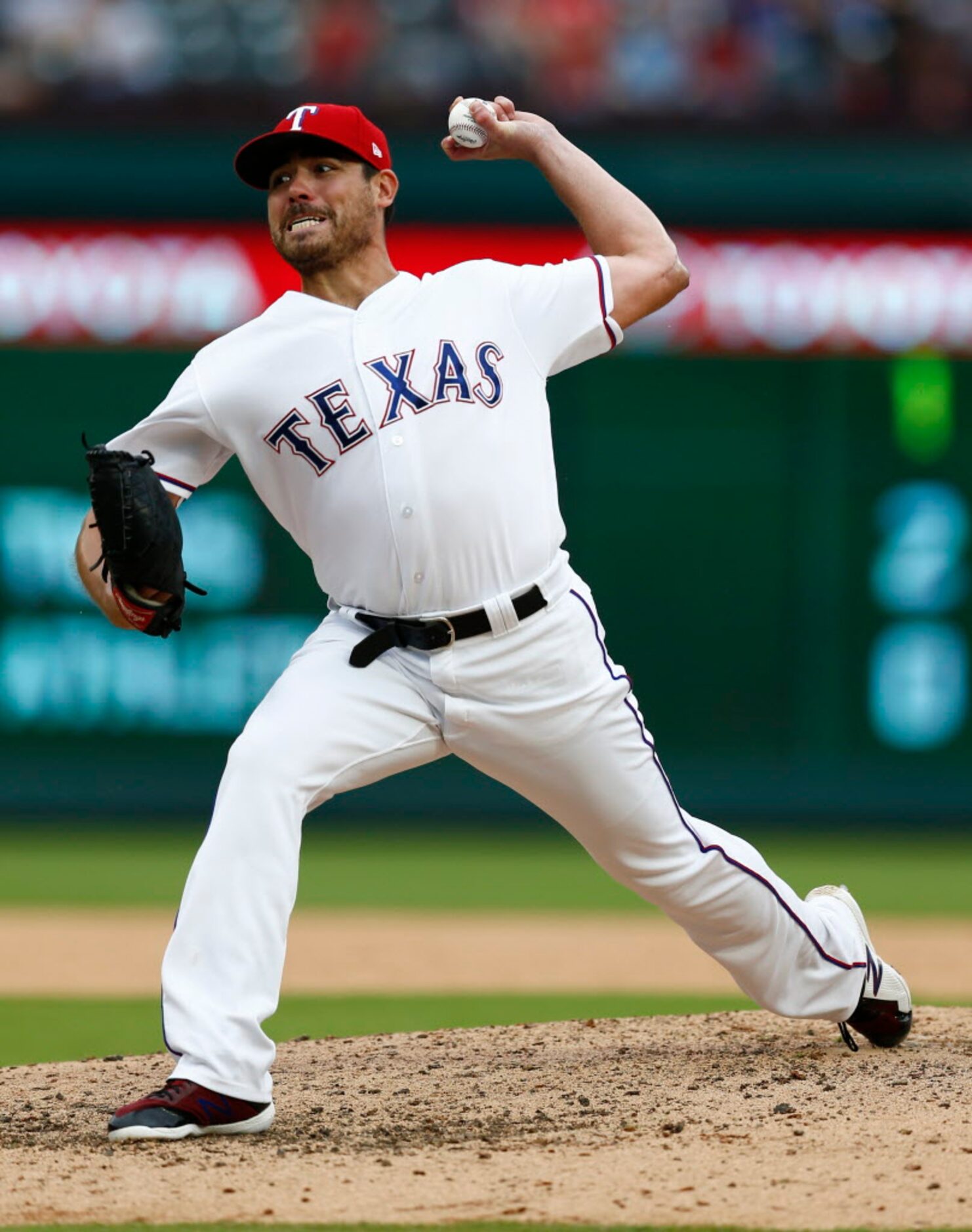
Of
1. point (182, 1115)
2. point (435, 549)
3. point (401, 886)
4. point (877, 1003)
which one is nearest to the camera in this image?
point (182, 1115)

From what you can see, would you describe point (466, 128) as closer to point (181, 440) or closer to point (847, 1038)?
point (181, 440)

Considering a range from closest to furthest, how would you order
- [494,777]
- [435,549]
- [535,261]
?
[435,549]
[494,777]
[535,261]

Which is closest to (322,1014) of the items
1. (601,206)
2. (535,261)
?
(601,206)

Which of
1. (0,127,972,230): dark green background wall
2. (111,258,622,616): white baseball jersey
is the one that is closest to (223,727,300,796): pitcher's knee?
(111,258,622,616): white baseball jersey

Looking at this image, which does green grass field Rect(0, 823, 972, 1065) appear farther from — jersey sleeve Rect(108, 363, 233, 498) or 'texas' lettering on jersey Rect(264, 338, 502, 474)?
'texas' lettering on jersey Rect(264, 338, 502, 474)

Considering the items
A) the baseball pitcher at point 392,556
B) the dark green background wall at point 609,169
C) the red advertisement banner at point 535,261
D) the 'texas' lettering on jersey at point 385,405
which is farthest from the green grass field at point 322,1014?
the dark green background wall at point 609,169

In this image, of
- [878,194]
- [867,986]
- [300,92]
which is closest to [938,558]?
[878,194]

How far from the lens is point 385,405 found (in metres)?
3.84

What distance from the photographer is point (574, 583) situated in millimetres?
4027

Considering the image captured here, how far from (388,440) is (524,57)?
24.8 feet

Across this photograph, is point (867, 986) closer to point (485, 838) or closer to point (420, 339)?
point (420, 339)

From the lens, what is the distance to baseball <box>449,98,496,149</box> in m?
4.08

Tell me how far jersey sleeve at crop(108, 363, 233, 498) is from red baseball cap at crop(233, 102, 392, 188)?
0.46 m

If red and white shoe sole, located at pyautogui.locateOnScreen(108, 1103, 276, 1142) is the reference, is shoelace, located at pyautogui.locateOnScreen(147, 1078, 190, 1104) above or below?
above
